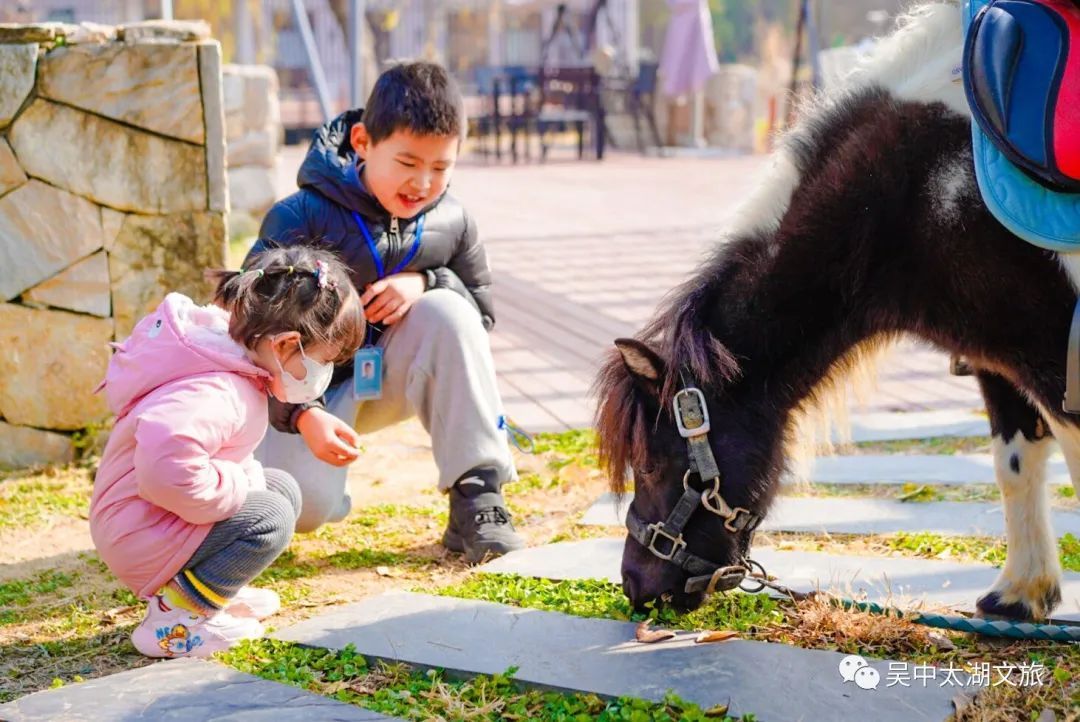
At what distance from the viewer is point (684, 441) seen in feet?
7.97

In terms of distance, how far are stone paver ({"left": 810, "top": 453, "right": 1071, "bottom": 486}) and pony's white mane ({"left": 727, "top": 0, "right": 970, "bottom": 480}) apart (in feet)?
3.83

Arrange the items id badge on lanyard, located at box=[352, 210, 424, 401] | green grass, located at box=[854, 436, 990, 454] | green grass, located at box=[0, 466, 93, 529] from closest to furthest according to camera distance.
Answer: id badge on lanyard, located at box=[352, 210, 424, 401] < green grass, located at box=[0, 466, 93, 529] < green grass, located at box=[854, 436, 990, 454]

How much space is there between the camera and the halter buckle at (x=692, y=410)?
93.8 inches

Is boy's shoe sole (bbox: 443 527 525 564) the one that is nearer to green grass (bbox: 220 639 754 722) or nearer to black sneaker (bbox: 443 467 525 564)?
black sneaker (bbox: 443 467 525 564)

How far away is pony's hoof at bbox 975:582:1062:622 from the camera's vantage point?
2.61 meters

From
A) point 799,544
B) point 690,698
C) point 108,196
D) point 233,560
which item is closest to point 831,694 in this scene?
point 690,698

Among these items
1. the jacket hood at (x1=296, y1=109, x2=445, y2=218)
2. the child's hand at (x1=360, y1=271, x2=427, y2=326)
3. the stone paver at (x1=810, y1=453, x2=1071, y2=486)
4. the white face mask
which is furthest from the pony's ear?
the stone paver at (x1=810, y1=453, x2=1071, y2=486)

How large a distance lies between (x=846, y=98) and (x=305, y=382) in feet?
4.23

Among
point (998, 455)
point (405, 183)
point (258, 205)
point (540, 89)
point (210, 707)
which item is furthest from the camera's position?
point (540, 89)

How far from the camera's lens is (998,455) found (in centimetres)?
273

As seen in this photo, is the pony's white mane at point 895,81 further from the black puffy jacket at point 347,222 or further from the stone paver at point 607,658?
the black puffy jacket at point 347,222

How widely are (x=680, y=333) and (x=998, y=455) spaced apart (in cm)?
88

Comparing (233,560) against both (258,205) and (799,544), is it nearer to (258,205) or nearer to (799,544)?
(799,544)

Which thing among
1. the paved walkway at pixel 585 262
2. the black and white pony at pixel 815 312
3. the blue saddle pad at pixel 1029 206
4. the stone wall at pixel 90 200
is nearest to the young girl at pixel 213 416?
the black and white pony at pixel 815 312
